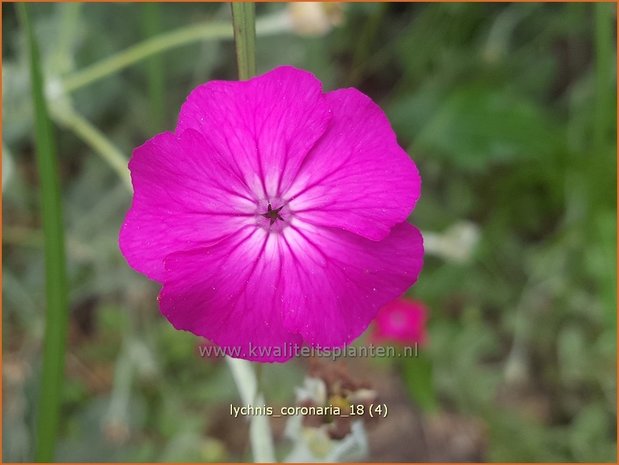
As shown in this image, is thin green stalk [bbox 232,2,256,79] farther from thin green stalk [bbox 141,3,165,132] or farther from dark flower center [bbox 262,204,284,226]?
thin green stalk [bbox 141,3,165,132]

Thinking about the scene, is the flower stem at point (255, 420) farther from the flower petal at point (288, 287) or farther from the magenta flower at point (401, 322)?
the magenta flower at point (401, 322)

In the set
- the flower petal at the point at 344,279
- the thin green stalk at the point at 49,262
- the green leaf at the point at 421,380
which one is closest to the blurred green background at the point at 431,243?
the green leaf at the point at 421,380

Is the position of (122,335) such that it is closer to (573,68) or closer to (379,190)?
(379,190)

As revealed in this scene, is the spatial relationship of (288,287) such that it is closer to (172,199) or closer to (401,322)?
(172,199)

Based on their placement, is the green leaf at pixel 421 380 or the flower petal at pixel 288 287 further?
the green leaf at pixel 421 380

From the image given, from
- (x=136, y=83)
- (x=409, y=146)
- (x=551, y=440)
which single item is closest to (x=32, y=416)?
(x=136, y=83)

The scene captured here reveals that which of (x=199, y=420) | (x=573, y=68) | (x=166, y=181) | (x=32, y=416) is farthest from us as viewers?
(x=573, y=68)

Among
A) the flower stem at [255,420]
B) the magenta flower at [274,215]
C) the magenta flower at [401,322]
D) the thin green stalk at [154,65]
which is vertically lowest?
the flower stem at [255,420]
